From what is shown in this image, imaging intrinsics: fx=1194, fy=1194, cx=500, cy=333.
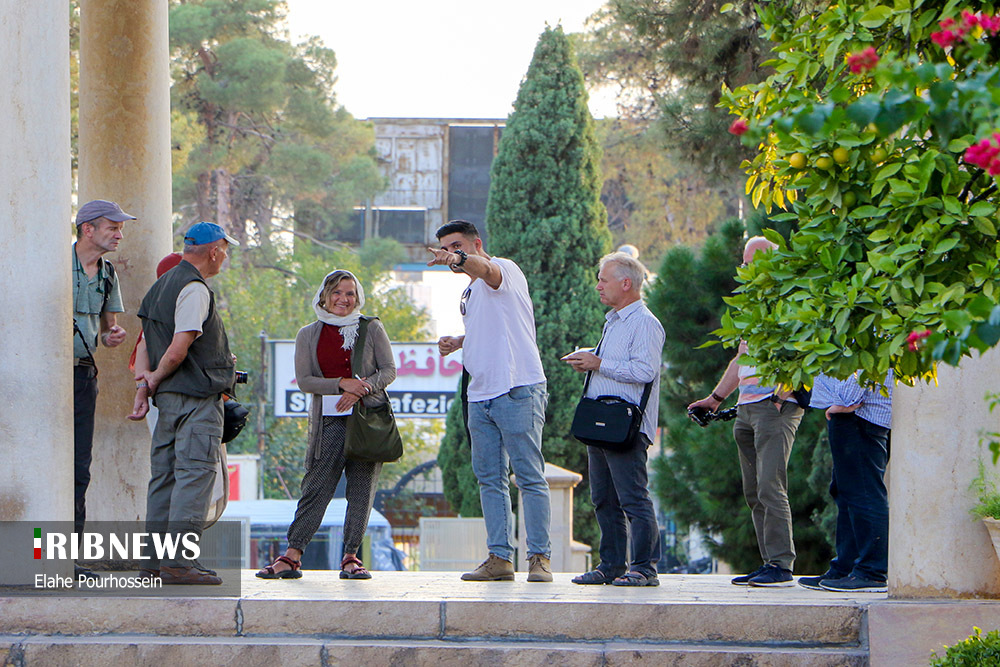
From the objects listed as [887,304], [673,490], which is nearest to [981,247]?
[887,304]

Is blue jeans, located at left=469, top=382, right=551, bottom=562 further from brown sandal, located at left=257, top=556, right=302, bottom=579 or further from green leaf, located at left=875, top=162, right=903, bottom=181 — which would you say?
green leaf, located at left=875, top=162, right=903, bottom=181

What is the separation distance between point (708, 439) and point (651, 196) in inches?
870

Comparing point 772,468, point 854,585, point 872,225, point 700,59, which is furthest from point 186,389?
point 700,59

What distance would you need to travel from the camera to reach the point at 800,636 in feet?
15.7

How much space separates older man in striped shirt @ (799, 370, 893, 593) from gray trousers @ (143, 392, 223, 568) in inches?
110

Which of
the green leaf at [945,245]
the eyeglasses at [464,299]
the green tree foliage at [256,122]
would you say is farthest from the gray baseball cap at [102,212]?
the green tree foliage at [256,122]

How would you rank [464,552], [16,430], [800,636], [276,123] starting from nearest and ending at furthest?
[800,636] < [16,430] < [464,552] < [276,123]

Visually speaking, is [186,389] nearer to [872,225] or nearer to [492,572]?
[492,572]

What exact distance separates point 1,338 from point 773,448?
11.8 feet

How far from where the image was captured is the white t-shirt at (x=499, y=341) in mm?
5805

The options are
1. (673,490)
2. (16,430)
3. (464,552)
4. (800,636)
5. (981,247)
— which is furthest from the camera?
(464,552)

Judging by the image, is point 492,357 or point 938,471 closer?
point 938,471

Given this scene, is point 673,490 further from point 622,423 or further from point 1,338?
point 1,338

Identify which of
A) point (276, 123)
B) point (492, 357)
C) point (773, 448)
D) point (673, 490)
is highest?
point (276, 123)
